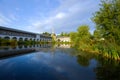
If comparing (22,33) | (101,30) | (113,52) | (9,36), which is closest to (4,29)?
(9,36)

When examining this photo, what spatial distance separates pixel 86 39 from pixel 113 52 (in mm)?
21478

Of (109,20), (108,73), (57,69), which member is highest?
(109,20)

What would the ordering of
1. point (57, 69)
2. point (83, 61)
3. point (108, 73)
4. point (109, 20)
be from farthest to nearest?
point (109, 20), point (83, 61), point (57, 69), point (108, 73)

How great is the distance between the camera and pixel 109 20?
22344mm

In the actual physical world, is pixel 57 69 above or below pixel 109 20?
below

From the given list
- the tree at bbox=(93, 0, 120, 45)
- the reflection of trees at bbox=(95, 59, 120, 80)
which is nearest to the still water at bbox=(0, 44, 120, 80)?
the reflection of trees at bbox=(95, 59, 120, 80)

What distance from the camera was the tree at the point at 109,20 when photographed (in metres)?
21.0

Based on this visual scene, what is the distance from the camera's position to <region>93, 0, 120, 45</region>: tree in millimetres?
21016

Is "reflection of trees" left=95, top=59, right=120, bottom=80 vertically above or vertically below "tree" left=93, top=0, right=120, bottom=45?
below

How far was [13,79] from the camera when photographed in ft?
29.8

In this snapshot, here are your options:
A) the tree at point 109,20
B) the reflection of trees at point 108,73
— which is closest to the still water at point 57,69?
the reflection of trees at point 108,73

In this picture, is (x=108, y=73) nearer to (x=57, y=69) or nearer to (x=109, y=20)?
(x=57, y=69)

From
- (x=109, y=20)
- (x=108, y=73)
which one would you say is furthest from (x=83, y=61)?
(x=109, y=20)

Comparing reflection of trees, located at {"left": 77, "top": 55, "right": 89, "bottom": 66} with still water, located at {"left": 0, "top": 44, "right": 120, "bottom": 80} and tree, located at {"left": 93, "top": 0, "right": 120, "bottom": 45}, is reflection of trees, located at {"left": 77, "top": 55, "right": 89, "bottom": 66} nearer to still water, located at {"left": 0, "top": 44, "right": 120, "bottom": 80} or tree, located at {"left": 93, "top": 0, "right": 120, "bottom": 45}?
still water, located at {"left": 0, "top": 44, "right": 120, "bottom": 80}
